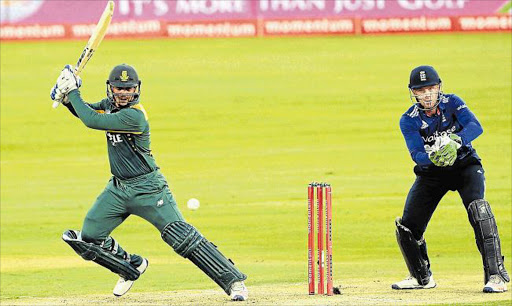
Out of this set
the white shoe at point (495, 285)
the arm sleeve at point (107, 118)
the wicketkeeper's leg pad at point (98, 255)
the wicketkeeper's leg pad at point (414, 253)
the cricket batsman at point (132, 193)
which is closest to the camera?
the arm sleeve at point (107, 118)

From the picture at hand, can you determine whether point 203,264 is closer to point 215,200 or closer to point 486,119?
point 215,200

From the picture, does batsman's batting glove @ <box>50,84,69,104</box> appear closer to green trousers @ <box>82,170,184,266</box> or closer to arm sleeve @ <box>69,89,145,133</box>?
arm sleeve @ <box>69,89,145,133</box>

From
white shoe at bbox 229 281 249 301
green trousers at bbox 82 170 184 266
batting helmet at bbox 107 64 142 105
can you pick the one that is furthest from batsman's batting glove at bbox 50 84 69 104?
white shoe at bbox 229 281 249 301

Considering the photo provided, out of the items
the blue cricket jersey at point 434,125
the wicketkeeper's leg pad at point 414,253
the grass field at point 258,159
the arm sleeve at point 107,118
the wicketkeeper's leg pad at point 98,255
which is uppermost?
the arm sleeve at point 107,118

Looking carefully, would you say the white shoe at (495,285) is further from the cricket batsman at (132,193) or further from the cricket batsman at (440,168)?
the cricket batsman at (132,193)

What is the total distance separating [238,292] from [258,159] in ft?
44.0

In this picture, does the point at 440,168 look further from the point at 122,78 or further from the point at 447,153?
the point at 122,78

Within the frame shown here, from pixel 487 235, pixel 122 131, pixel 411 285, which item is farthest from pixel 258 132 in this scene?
pixel 122 131

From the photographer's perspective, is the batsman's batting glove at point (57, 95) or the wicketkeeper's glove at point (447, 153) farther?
the wicketkeeper's glove at point (447, 153)

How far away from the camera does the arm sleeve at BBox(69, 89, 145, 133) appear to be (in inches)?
352

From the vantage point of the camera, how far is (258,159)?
2250 centimetres

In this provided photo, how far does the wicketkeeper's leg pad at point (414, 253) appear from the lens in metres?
9.98

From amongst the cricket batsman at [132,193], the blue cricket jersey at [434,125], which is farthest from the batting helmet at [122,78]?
the blue cricket jersey at [434,125]

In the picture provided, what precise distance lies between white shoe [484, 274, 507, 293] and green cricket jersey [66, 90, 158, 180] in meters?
3.06
